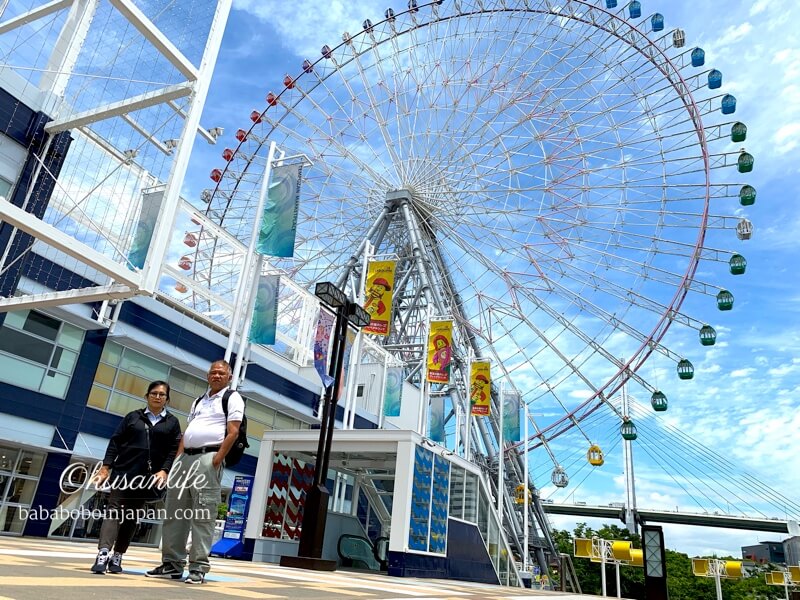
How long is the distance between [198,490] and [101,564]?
824mm

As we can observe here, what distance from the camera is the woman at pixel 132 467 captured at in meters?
4.86

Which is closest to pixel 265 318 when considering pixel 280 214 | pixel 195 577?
pixel 280 214

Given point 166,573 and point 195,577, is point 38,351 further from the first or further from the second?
point 195,577

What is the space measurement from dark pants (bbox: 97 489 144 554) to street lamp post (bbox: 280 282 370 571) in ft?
21.2

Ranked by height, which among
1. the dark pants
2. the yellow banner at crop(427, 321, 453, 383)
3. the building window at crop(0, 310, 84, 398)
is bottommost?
the dark pants

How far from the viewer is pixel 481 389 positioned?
85.8ft

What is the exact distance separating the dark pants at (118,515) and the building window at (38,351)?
1325 cm

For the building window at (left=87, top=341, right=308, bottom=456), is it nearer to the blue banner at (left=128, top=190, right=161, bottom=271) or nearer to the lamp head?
the blue banner at (left=128, top=190, right=161, bottom=271)

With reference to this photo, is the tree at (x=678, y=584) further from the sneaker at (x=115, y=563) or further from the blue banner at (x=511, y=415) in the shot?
the sneaker at (x=115, y=563)

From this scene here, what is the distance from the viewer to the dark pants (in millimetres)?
4840

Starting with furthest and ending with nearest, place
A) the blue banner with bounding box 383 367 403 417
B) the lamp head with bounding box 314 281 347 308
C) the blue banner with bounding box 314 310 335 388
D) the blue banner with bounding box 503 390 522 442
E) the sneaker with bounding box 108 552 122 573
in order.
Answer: the blue banner with bounding box 503 390 522 442
the blue banner with bounding box 383 367 403 417
the blue banner with bounding box 314 310 335 388
the lamp head with bounding box 314 281 347 308
the sneaker with bounding box 108 552 122 573

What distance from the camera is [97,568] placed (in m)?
4.52

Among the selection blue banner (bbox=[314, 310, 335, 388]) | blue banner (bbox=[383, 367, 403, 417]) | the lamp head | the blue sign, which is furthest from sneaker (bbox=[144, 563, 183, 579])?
blue banner (bbox=[383, 367, 403, 417])

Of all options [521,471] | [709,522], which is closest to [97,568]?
[521,471]
